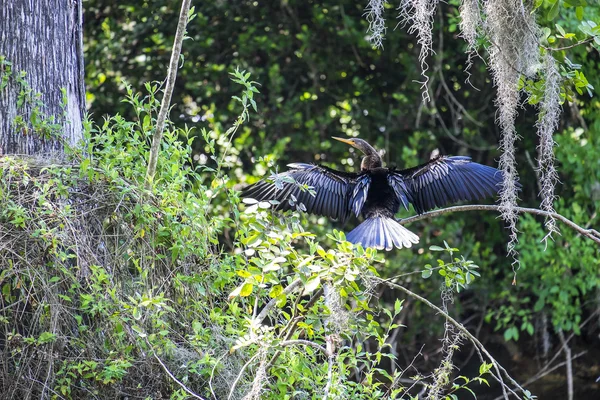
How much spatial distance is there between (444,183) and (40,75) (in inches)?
Result: 83.9

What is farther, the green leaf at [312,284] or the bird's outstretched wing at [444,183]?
the bird's outstretched wing at [444,183]

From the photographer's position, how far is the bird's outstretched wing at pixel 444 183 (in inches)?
174

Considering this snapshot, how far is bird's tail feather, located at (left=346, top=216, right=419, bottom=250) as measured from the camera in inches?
150

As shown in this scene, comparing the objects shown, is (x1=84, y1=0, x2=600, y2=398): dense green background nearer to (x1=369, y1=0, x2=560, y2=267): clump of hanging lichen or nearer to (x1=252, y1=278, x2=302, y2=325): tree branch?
(x1=369, y1=0, x2=560, y2=267): clump of hanging lichen

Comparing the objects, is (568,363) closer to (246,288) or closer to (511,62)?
(511,62)

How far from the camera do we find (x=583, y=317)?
21.4ft

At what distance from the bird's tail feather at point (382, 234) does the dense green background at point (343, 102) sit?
93.8 inches

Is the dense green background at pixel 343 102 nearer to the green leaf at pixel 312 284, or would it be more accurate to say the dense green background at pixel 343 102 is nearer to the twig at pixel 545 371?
the twig at pixel 545 371

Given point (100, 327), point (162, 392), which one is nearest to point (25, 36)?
point (100, 327)

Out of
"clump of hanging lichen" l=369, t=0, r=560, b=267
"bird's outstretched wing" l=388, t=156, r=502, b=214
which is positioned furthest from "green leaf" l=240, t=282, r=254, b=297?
"bird's outstretched wing" l=388, t=156, r=502, b=214

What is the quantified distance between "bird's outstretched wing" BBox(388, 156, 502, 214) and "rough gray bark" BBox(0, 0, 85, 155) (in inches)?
71.7

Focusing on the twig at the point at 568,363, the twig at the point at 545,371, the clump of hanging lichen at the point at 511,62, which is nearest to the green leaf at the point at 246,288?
the clump of hanging lichen at the point at 511,62

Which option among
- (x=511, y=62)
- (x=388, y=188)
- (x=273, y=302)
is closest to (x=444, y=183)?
(x=388, y=188)

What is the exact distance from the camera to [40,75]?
3283mm
